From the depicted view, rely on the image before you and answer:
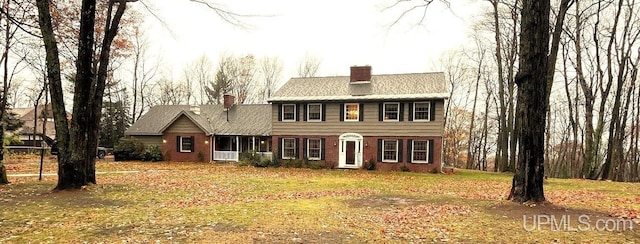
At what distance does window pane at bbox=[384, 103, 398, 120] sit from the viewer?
24031mm

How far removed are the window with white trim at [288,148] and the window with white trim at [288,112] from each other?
1.54m

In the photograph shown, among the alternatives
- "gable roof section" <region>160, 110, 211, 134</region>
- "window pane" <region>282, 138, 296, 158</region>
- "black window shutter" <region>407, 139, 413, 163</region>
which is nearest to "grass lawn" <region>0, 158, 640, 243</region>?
"black window shutter" <region>407, 139, 413, 163</region>

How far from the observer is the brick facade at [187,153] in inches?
1173

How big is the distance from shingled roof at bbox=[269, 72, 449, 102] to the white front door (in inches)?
104

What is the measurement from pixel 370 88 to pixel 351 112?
7.21 feet

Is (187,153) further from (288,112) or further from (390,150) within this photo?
(390,150)

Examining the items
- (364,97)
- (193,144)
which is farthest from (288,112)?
(193,144)

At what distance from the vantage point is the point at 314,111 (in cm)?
2594

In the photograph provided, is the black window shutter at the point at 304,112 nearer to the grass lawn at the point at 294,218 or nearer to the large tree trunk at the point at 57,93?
the grass lawn at the point at 294,218

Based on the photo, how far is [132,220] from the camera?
7.58m

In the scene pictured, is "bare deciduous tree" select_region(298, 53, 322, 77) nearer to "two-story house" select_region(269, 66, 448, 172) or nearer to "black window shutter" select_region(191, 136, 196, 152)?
"two-story house" select_region(269, 66, 448, 172)

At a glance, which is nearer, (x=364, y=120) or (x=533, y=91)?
(x=533, y=91)

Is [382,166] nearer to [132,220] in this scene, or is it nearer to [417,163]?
[417,163]

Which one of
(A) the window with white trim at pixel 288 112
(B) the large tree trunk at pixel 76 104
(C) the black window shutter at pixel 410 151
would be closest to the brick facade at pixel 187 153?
(A) the window with white trim at pixel 288 112
